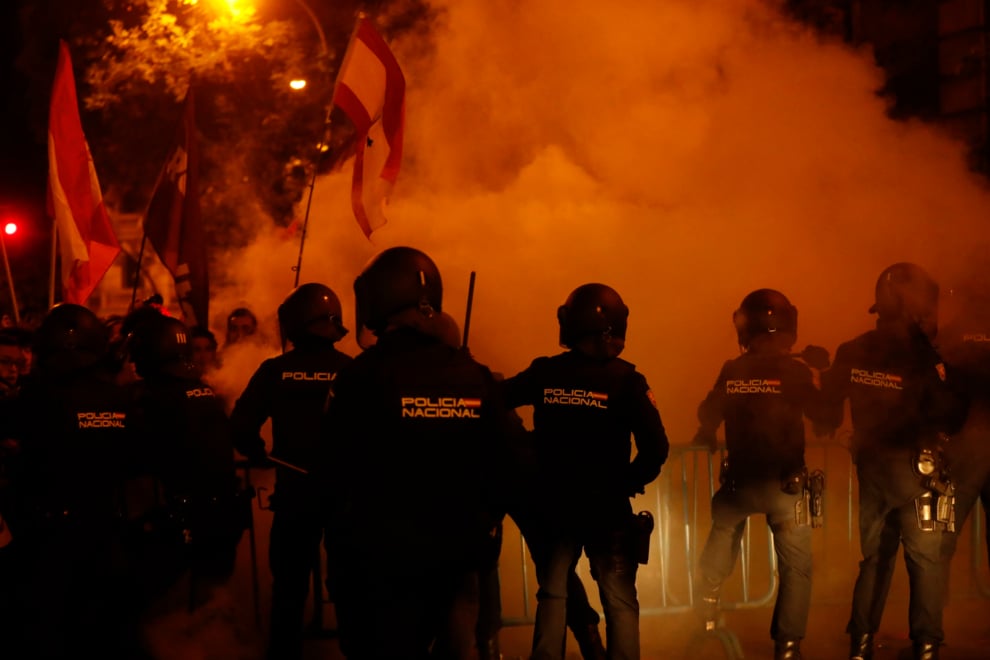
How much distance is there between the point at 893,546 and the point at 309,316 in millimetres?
3053

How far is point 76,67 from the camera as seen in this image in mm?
14445

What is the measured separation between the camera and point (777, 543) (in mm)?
5137

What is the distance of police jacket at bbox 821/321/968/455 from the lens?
16.6 ft

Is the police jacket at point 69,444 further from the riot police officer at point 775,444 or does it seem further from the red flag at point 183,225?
the riot police officer at point 775,444

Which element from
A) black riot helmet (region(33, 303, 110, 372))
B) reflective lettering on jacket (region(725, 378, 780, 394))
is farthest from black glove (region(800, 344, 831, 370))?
black riot helmet (region(33, 303, 110, 372))

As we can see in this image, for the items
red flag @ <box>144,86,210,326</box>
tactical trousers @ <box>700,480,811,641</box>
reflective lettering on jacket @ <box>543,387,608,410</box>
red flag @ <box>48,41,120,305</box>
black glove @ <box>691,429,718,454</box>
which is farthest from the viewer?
red flag @ <box>48,41,120,305</box>

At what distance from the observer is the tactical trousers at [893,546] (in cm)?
502

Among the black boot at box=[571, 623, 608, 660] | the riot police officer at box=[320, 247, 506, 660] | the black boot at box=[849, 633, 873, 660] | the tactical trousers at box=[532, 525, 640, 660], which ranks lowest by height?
the black boot at box=[849, 633, 873, 660]

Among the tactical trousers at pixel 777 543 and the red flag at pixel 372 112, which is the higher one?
the red flag at pixel 372 112

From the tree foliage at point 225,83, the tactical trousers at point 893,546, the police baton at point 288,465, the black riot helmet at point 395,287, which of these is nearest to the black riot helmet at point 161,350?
the police baton at point 288,465

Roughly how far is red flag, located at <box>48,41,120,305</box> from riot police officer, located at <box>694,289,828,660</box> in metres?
4.40

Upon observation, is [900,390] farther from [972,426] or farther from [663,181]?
[663,181]

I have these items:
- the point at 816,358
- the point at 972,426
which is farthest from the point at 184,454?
the point at 972,426

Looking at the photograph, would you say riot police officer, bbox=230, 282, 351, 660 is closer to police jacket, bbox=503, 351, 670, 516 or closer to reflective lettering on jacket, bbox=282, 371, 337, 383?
reflective lettering on jacket, bbox=282, 371, 337, 383
